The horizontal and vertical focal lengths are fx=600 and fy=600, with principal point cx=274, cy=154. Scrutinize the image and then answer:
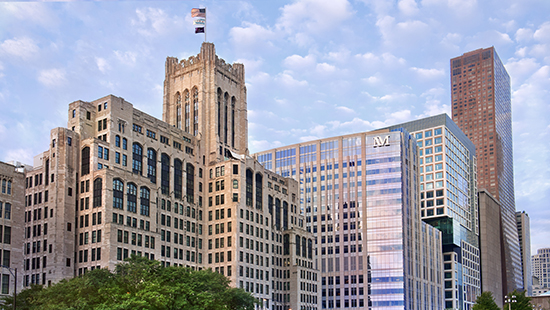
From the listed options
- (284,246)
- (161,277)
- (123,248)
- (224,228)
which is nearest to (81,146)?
(123,248)

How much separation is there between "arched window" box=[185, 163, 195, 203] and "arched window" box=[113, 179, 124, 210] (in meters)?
25.3

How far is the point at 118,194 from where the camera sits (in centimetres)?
12938

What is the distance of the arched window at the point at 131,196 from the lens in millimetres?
131500

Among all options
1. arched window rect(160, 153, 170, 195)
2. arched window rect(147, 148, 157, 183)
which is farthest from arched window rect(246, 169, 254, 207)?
arched window rect(147, 148, 157, 183)

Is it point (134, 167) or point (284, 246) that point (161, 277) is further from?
point (284, 246)

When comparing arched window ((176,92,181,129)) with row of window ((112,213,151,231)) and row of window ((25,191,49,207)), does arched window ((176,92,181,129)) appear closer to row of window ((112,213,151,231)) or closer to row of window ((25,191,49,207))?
row of window ((112,213,151,231))

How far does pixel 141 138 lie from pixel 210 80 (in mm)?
34057

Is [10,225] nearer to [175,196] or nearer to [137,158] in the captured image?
[137,158]

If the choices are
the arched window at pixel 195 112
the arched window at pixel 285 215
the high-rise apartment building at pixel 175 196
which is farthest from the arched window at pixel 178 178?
the arched window at pixel 285 215

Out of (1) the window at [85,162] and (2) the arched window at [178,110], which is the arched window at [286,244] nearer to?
(2) the arched window at [178,110]

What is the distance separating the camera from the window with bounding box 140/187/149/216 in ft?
445

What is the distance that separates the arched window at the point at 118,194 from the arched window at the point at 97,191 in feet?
9.54

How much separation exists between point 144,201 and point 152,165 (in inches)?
447

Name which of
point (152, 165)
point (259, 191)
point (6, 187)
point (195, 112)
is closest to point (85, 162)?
point (152, 165)
